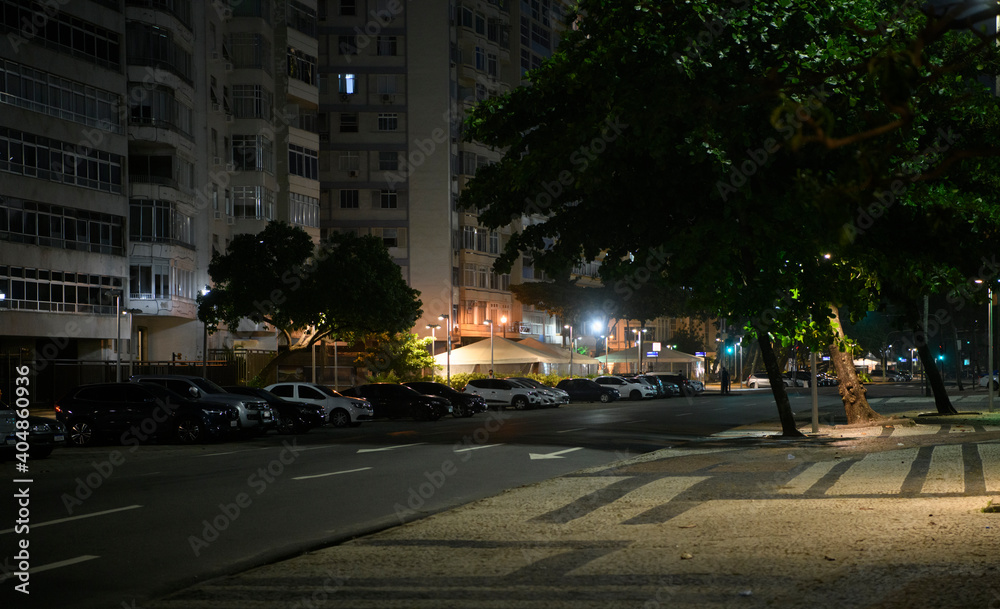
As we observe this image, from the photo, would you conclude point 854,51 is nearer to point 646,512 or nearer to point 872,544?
point 646,512

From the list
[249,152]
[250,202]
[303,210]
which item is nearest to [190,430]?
[250,202]

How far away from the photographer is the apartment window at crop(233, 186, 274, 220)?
193 feet

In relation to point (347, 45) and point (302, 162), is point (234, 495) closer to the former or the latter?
point (302, 162)

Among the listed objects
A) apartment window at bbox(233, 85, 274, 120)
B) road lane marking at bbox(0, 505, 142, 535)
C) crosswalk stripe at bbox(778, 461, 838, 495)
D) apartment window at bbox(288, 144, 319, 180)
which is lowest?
road lane marking at bbox(0, 505, 142, 535)

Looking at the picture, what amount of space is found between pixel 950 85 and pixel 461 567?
71.7ft

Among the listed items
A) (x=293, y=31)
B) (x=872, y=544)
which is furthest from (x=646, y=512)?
(x=293, y=31)

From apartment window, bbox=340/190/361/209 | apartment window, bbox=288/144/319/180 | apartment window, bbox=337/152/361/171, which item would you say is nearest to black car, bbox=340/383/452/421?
apartment window, bbox=288/144/319/180

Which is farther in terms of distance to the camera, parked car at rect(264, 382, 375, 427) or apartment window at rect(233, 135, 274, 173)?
apartment window at rect(233, 135, 274, 173)

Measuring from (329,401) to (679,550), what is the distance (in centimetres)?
2736

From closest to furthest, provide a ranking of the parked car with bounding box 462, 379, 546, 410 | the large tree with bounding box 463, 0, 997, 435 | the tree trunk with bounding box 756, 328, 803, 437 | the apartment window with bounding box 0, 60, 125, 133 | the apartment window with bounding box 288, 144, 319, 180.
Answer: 1. the large tree with bounding box 463, 0, 997, 435
2. the tree trunk with bounding box 756, 328, 803, 437
3. the apartment window with bounding box 0, 60, 125, 133
4. the parked car with bounding box 462, 379, 546, 410
5. the apartment window with bounding box 288, 144, 319, 180

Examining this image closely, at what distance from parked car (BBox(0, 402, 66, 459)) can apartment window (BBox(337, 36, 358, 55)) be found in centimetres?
5736

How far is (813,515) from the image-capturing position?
11.5 meters

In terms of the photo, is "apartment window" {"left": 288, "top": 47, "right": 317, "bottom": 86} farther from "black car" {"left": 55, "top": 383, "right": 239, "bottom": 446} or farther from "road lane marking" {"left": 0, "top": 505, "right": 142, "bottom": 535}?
"road lane marking" {"left": 0, "top": 505, "right": 142, "bottom": 535}

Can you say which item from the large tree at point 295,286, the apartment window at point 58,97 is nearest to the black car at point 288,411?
the large tree at point 295,286
